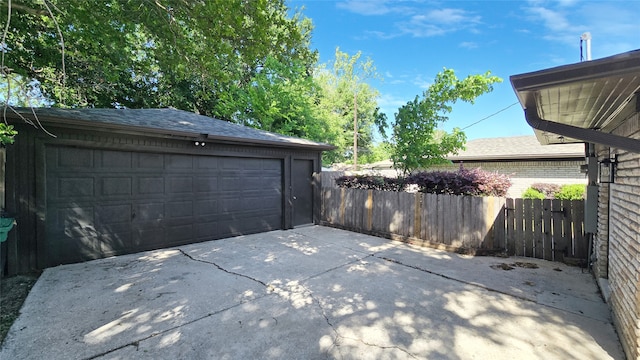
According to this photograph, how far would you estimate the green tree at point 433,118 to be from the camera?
29.4 feet

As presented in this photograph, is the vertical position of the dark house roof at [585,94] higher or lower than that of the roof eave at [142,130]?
lower

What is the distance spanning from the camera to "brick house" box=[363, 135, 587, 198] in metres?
10.2

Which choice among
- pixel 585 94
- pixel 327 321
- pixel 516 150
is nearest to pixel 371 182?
pixel 327 321

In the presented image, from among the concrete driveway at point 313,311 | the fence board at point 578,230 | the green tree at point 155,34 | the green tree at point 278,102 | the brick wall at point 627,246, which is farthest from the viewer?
the green tree at point 278,102

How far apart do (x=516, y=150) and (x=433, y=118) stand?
500 cm

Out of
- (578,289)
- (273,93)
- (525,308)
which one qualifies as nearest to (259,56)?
(525,308)

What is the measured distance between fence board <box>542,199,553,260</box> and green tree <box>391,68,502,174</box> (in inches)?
172

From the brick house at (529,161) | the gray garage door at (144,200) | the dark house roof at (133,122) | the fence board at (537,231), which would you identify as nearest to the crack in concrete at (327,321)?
the gray garage door at (144,200)

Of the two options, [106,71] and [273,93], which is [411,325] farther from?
[273,93]

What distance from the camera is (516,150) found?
1145 centimetres

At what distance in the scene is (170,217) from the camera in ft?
19.2

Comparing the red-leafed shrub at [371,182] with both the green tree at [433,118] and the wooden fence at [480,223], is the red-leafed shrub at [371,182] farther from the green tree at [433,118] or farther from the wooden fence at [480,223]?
the green tree at [433,118]

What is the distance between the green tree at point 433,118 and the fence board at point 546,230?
4.36m

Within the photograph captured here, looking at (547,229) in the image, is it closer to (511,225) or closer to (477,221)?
(511,225)
